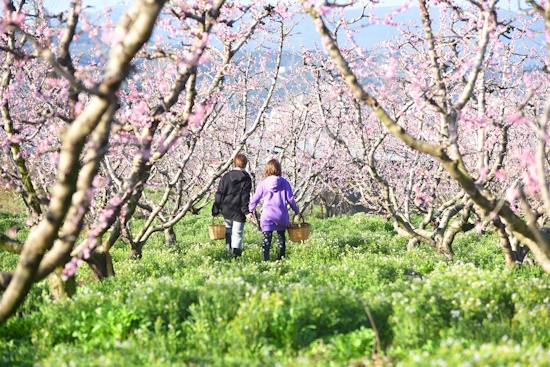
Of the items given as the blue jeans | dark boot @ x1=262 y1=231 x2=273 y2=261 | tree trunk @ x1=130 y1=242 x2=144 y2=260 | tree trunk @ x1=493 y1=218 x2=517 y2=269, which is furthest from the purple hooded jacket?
tree trunk @ x1=493 y1=218 x2=517 y2=269

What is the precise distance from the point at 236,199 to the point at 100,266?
127 inches

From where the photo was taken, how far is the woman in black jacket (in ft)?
33.4

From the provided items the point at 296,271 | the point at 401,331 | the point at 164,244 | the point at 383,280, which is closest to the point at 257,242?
the point at 164,244

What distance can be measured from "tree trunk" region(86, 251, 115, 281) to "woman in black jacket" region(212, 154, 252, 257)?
2.72 metres

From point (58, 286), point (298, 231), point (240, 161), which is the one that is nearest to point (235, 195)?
point (240, 161)

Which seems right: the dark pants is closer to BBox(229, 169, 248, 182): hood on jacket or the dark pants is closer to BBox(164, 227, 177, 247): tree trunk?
BBox(229, 169, 248, 182): hood on jacket

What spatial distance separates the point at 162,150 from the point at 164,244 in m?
8.37

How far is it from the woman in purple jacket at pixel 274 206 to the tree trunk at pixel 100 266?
3.17 m

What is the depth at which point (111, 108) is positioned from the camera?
3635mm

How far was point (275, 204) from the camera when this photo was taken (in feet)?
32.6

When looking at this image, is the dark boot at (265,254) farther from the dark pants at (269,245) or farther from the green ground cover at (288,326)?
the green ground cover at (288,326)

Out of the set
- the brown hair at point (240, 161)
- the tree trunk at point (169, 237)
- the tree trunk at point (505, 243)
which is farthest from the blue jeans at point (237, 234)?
the tree trunk at point (505, 243)

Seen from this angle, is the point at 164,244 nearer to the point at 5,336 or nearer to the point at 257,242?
the point at 257,242

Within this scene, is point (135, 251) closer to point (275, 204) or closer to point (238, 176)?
point (238, 176)
